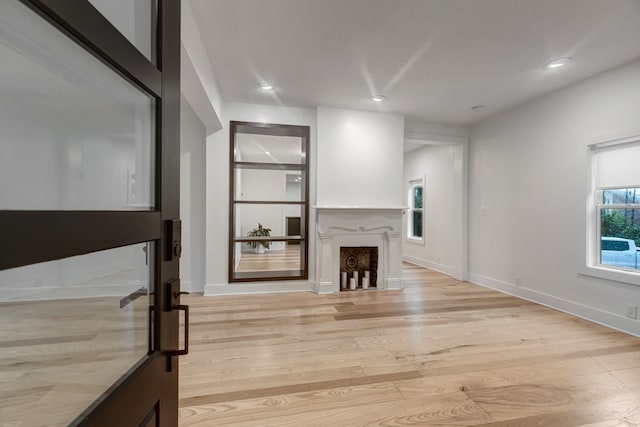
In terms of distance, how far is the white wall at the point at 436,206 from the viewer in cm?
539

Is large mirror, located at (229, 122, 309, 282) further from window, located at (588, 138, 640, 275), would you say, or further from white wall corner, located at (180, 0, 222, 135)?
window, located at (588, 138, 640, 275)

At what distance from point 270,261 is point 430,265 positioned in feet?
11.0

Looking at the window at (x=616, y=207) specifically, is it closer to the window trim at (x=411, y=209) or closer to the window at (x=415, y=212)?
the window at (x=415, y=212)

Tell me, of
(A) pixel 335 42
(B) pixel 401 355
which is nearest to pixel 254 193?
(A) pixel 335 42

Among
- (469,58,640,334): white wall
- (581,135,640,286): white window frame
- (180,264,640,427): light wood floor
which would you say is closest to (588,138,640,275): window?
(581,135,640,286): white window frame

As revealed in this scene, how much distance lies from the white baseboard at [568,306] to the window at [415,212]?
2.07m

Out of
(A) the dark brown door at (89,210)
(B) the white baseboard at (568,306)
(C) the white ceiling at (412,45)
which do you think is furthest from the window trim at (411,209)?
(A) the dark brown door at (89,210)

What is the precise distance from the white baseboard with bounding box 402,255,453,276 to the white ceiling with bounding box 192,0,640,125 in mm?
3009

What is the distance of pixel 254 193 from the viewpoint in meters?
7.74

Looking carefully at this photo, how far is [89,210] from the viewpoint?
21.6 inches

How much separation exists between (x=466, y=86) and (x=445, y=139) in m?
1.47

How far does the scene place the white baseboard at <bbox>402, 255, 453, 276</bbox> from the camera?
5.32 m

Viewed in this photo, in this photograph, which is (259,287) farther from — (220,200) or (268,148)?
(268,148)

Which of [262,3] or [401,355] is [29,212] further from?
[401,355]
